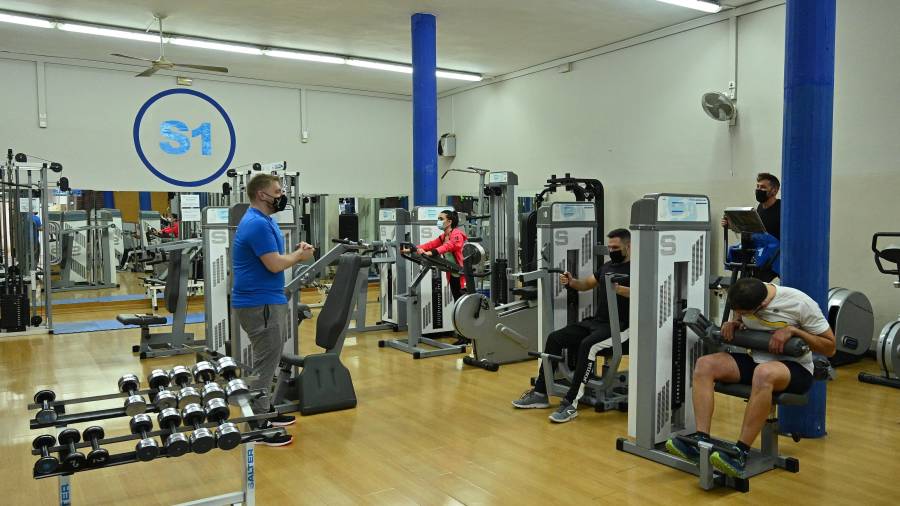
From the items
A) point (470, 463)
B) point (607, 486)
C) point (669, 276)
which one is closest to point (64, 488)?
point (470, 463)

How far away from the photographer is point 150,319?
23.6 feet

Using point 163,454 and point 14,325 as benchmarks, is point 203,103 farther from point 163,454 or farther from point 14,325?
point 163,454

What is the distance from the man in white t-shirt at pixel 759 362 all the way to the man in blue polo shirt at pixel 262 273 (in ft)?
7.59

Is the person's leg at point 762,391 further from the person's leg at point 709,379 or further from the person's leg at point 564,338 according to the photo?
the person's leg at point 564,338

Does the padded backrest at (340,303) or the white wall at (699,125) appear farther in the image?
the white wall at (699,125)

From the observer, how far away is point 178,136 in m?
11.3

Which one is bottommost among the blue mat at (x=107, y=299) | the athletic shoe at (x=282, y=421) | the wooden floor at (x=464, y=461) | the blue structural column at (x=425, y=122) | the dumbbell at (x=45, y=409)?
the wooden floor at (x=464, y=461)

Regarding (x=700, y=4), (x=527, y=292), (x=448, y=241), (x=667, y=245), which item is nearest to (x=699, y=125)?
(x=700, y=4)

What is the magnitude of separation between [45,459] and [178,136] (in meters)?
9.69

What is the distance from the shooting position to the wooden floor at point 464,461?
11.4 ft

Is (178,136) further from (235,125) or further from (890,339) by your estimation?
(890,339)

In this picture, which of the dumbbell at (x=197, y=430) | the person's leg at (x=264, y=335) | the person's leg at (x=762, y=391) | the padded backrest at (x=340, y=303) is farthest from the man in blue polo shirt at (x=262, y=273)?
the person's leg at (x=762, y=391)

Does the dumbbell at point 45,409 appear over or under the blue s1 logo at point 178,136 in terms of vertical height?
under

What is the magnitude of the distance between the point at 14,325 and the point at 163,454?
6853 millimetres
